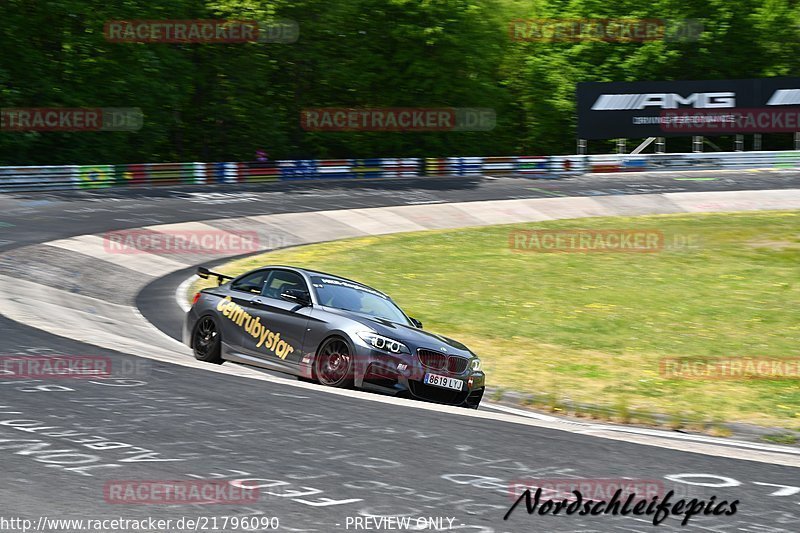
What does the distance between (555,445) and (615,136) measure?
42110mm

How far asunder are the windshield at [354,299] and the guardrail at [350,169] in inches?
926

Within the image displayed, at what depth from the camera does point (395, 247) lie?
27.4 metres

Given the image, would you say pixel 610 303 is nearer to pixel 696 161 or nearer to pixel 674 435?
pixel 674 435

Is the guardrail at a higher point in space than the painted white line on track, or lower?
higher

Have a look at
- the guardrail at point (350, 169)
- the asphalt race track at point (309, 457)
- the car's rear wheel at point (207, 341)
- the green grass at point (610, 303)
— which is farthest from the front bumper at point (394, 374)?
the guardrail at point (350, 169)

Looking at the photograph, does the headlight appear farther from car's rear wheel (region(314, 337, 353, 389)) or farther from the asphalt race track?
the asphalt race track

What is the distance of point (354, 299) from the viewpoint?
11.9 metres

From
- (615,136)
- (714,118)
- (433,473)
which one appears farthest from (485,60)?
(433,473)

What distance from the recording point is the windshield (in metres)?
11.6

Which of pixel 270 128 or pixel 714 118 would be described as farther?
pixel 270 128

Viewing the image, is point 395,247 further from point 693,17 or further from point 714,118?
point 693,17

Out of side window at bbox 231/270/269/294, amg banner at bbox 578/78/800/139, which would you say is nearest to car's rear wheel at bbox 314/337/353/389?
side window at bbox 231/270/269/294

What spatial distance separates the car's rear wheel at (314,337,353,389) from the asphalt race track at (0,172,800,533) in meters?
0.90

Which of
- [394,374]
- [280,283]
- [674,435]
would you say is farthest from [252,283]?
[674,435]
